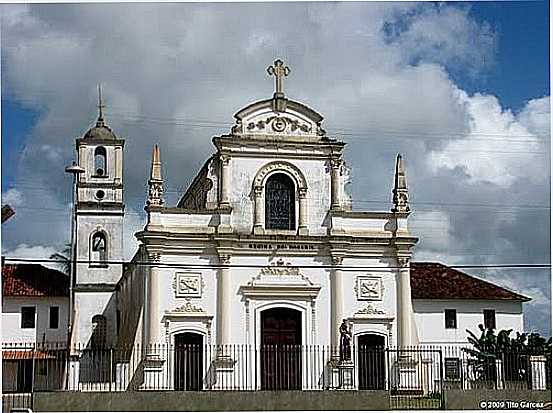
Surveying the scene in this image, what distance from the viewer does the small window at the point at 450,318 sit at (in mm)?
32094

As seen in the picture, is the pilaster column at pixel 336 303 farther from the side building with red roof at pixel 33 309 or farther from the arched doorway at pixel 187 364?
the side building with red roof at pixel 33 309

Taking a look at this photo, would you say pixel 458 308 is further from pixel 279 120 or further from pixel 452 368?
pixel 279 120

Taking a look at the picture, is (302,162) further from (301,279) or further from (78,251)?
(78,251)

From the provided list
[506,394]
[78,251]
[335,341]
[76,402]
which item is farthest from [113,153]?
[506,394]

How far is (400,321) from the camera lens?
28250 mm

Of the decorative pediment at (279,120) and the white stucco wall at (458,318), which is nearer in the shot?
the decorative pediment at (279,120)

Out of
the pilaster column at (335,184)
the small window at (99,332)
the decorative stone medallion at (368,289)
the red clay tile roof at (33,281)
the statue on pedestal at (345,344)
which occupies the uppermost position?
the pilaster column at (335,184)

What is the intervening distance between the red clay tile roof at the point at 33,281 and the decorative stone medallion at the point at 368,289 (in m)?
13.1

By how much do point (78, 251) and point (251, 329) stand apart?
940 centimetres

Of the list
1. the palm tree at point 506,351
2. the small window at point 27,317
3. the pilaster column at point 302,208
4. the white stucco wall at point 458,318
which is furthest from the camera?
the small window at point 27,317

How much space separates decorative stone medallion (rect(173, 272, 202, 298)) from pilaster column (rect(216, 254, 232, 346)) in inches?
22.3

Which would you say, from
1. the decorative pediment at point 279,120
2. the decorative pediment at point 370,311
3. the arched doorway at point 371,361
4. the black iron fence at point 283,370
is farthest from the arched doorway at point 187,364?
the decorative pediment at point 279,120

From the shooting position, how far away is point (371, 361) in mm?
28094

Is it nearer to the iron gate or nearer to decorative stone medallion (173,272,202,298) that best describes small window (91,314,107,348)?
decorative stone medallion (173,272,202,298)
